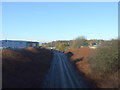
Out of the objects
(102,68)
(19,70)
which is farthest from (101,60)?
(19,70)

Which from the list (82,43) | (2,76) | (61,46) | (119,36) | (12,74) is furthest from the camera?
(61,46)

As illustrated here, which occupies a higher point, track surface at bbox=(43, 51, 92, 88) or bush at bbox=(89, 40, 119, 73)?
bush at bbox=(89, 40, 119, 73)

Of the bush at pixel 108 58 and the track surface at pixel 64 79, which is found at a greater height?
the bush at pixel 108 58

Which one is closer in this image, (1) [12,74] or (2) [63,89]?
(2) [63,89]

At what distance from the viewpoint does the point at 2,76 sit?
29828 mm

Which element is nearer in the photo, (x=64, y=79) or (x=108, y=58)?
(x=64, y=79)

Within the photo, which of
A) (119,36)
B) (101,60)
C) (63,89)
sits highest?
(119,36)

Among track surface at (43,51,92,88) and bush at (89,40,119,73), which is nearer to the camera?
track surface at (43,51,92,88)

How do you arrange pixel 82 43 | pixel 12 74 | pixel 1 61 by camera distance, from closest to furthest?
pixel 12 74
pixel 1 61
pixel 82 43

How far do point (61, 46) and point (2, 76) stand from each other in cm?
13922

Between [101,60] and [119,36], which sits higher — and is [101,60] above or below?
below

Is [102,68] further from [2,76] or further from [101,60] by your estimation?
[2,76]

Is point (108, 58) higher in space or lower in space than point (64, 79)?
higher

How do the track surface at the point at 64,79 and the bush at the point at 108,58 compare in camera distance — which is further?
the bush at the point at 108,58
